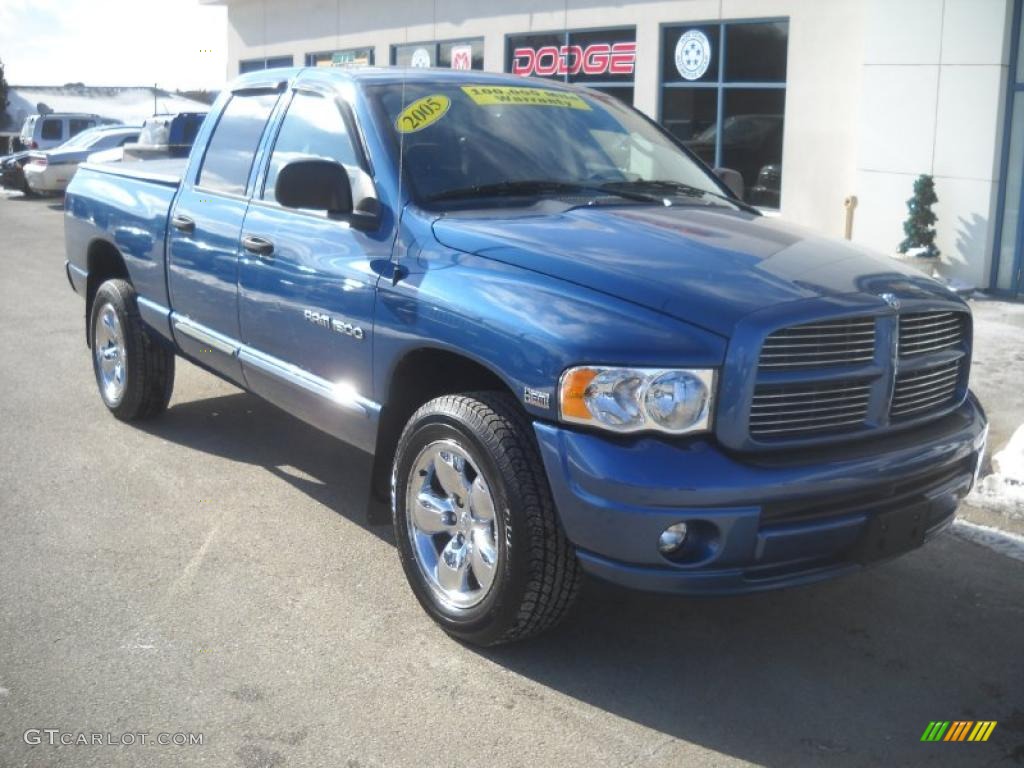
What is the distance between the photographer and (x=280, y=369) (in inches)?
197

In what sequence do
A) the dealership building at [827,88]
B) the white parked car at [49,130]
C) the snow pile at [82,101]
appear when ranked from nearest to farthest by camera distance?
the dealership building at [827,88] < the white parked car at [49,130] < the snow pile at [82,101]

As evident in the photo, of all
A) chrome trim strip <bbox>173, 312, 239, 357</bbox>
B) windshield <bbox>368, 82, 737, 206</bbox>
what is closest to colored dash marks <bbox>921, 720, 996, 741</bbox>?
windshield <bbox>368, 82, 737, 206</bbox>

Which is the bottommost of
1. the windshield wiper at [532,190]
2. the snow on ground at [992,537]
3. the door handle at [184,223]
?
the snow on ground at [992,537]

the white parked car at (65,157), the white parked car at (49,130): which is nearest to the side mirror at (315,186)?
the white parked car at (65,157)

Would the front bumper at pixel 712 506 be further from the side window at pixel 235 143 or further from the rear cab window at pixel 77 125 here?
the rear cab window at pixel 77 125

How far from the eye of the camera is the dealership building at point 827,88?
38.8 feet

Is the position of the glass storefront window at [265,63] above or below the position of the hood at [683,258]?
above

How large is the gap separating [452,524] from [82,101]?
44996 millimetres

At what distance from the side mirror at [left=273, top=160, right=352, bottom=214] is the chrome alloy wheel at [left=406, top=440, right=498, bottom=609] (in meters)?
1.07

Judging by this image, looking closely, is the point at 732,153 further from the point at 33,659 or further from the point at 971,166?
the point at 33,659

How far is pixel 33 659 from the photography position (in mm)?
3920

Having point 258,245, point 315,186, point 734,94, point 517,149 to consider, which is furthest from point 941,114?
point 315,186

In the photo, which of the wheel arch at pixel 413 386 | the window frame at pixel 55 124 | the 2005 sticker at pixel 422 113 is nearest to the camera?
the wheel arch at pixel 413 386

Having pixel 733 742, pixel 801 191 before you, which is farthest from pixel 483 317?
pixel 801 191
